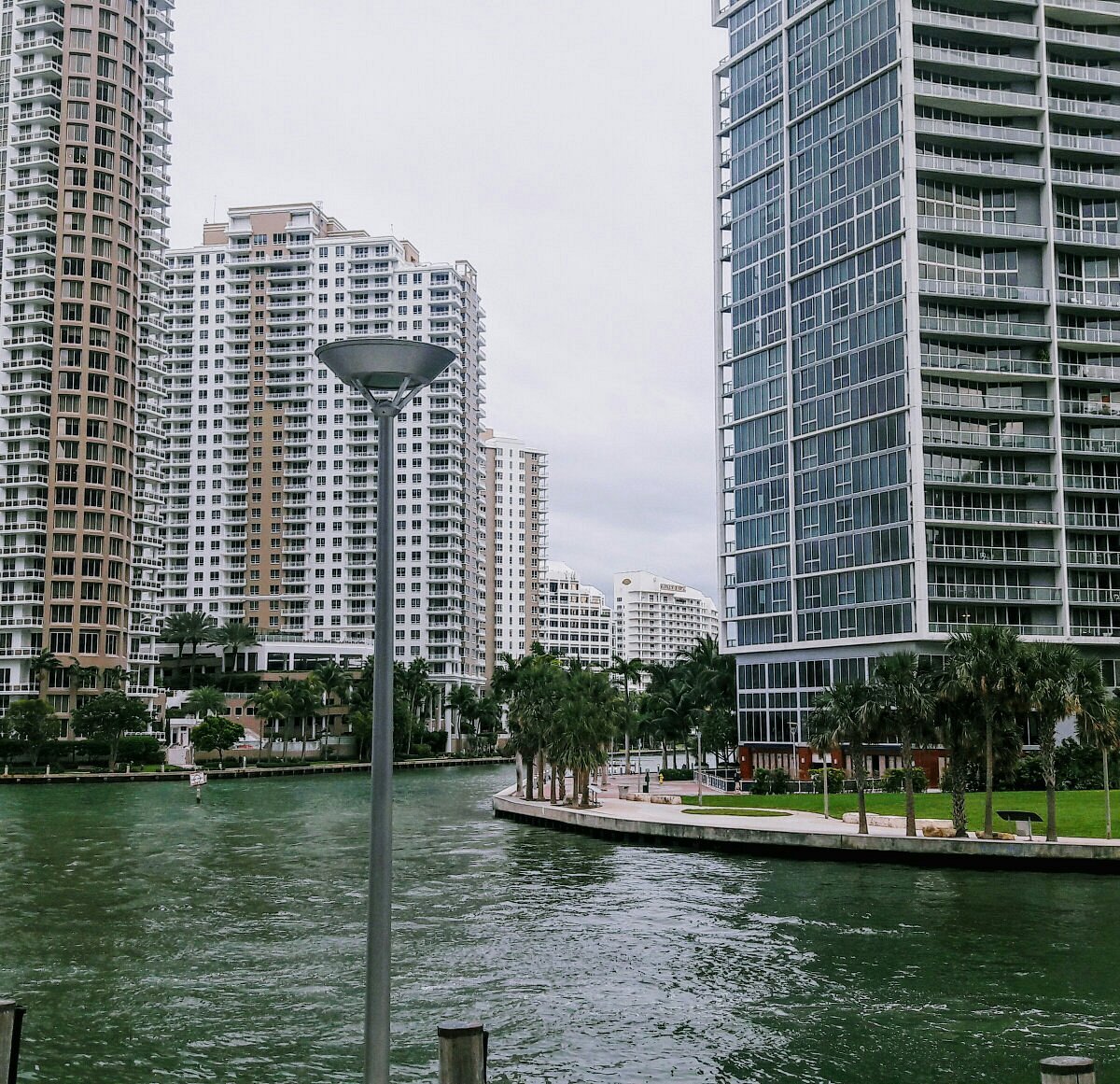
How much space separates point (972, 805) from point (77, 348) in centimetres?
A: 12034

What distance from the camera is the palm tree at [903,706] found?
55.3 m

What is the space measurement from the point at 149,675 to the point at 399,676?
3414cm

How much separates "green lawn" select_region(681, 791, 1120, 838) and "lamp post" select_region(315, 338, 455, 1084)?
4965 centimetres

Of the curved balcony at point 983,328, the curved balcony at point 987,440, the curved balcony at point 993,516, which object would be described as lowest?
the curved balcony at point 993,516

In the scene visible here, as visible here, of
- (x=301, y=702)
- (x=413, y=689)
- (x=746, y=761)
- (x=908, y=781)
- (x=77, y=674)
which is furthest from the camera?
(x=413, y=689)

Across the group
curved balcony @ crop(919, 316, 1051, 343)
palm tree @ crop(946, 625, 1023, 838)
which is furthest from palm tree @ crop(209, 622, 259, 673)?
palm tree @ crop(946, 625, 1023, 838)

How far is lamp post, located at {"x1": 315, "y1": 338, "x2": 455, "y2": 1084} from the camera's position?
12539 mm

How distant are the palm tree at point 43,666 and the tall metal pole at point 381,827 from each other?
439ft

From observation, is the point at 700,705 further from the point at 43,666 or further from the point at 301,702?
the point at 43,666

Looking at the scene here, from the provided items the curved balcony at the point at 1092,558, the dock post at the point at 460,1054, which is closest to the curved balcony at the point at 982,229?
the curved balcony at the point at 1092,558

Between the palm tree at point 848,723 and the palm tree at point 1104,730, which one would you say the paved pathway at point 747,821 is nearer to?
the palm tree at point 848,723

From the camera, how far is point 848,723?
190 ft

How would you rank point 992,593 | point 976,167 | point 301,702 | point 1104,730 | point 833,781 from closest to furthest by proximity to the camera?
point 1104,730
point 833,781
point 992,593
point 976,167
point 301,702

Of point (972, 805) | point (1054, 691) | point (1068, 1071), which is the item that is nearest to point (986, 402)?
point (972, 805)
